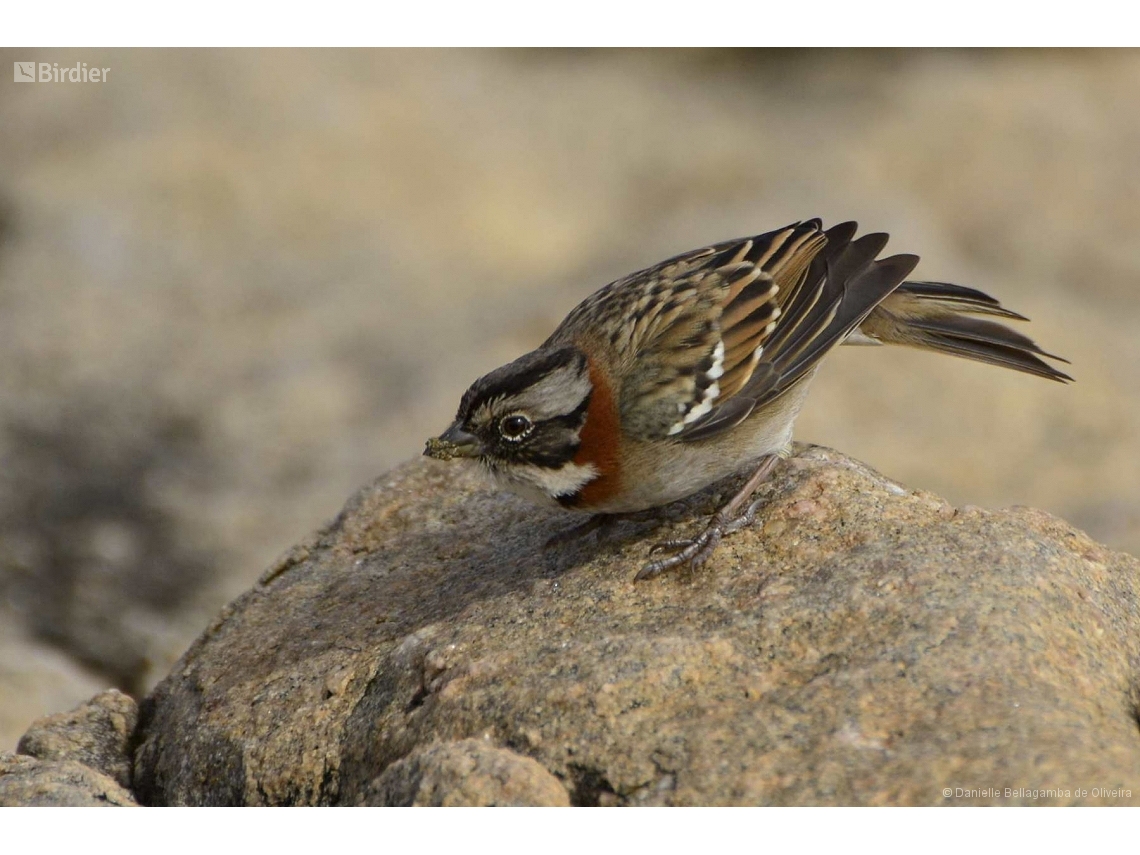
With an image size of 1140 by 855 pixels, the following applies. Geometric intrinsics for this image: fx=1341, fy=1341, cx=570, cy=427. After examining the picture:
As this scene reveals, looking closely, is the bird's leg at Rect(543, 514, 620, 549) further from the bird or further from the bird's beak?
the bird's beak

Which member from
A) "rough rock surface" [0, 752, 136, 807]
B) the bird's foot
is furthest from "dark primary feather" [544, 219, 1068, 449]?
"rough rock surface" [0, 752, 136, 807]

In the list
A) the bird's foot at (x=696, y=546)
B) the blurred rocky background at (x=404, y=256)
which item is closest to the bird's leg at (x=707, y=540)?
the bird's foot at (x=696, y=546)

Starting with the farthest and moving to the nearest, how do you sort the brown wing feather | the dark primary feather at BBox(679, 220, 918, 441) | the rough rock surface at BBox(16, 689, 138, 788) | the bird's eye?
the dark primary feather at BBox(679, 220, 918, 441), the brown wing feather, the bird's eye, the rough rock surface at BBox(16, 689, 138, 788)

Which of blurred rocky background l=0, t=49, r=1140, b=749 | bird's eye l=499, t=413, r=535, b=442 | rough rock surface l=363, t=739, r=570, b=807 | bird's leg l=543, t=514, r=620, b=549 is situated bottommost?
rough rock surface l=363, t=739, r=570, b=807

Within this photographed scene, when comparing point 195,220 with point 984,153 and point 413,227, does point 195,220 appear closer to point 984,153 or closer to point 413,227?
point 413,227

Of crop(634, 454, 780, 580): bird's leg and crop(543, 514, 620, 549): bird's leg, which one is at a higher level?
crop(543, 514, 620, 549): bird's leg

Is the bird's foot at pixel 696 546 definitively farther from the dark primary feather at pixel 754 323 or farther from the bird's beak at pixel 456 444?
the bird's beak at pixel 456 444

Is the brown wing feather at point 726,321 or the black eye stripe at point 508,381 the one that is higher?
the brown wing feather at point 726,321
